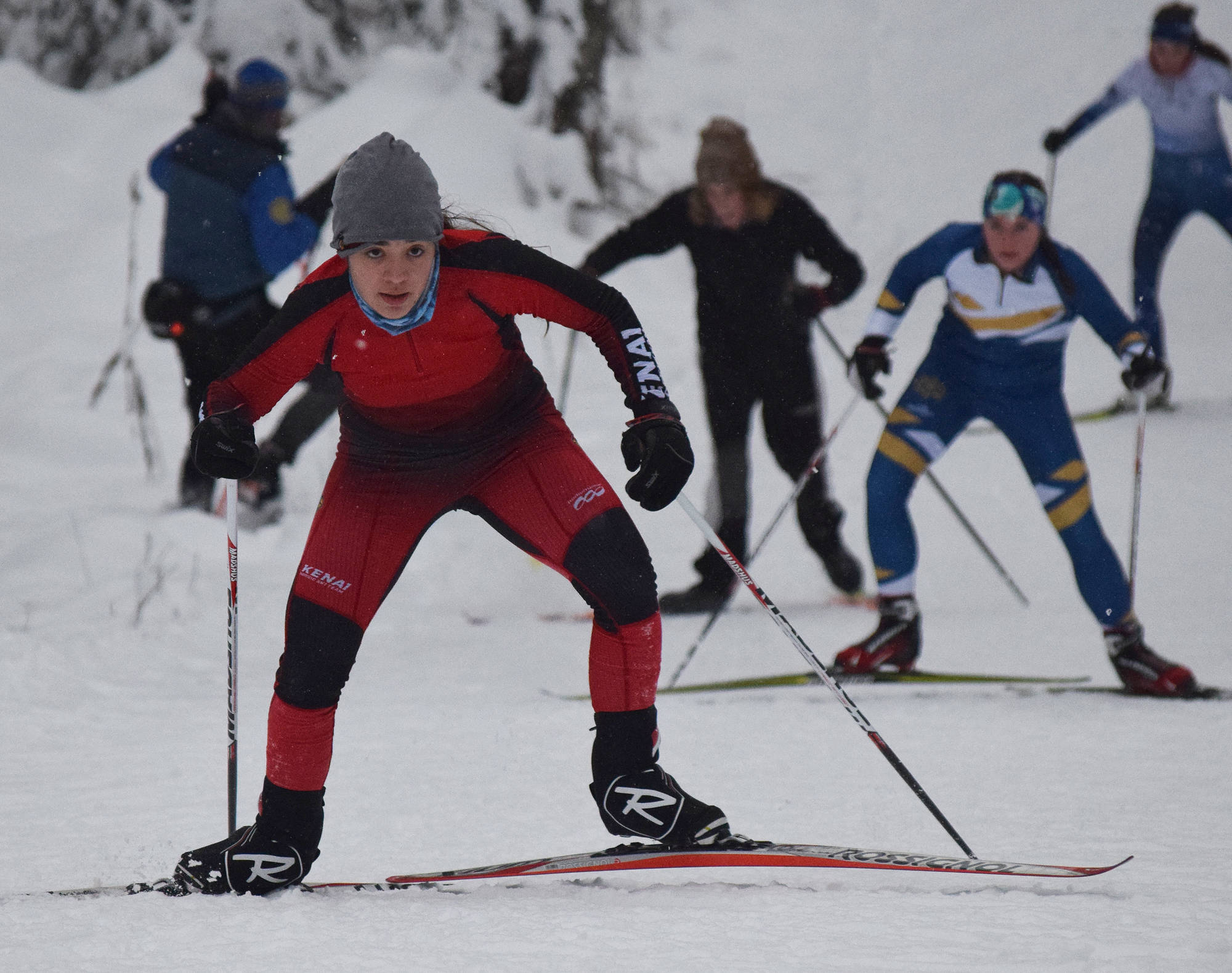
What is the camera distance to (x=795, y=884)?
106 inches

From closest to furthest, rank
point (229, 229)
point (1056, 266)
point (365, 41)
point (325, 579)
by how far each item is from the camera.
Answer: point (325, 579) → point (1056, 266) → point (229, 229) → point (365, 41)

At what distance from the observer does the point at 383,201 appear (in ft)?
8.60

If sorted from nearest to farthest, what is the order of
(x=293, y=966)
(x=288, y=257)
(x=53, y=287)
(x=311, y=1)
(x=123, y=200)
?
(x=293, y=966) → (x=288, y=257) → (x=53, y=287) → (x=123, y=200) → (x=311, y=1)

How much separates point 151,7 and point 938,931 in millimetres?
14211

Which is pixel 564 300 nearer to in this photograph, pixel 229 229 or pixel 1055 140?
pixel 229 229

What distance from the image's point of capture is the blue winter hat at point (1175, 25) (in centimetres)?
756

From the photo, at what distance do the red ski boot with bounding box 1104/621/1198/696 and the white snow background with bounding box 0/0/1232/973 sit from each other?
0.14m

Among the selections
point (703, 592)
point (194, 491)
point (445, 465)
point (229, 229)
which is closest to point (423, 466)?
point (445, 465)

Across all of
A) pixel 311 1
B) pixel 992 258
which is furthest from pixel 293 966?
pixel 311 1

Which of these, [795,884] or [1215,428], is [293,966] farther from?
[1215,428]

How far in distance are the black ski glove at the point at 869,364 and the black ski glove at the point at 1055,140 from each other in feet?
10.4

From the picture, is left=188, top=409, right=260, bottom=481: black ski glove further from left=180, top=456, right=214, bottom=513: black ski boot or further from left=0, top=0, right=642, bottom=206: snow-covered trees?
left=0, top=0, right=642, bottom=206: snow-covered trees

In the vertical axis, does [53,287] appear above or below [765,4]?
below

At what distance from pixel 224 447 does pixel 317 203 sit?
369 cm
